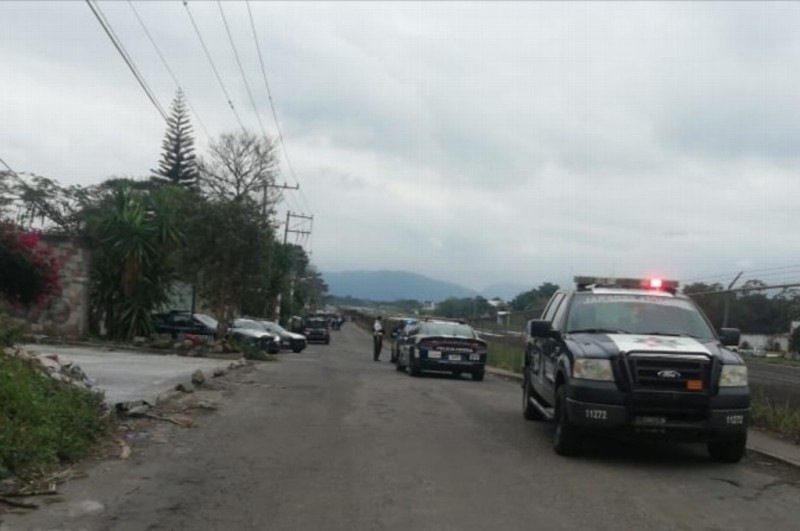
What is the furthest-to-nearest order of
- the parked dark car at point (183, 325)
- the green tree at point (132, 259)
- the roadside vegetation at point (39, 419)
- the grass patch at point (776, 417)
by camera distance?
the parked dark car at point (183, 325), the green tree at point (132, 259), the grass patch at point (776, 417), the roadside vegetation at point (39, 419)

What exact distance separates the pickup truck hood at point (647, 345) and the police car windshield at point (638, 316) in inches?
14.3

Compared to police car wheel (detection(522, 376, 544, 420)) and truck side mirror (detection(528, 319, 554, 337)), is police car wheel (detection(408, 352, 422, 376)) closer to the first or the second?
police car wheel (detection(522, 376, 544, 420))

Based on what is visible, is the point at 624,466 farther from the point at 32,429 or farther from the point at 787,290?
the point at 32,429

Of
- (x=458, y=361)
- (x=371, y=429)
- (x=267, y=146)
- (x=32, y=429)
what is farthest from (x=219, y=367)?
(x=267, y=146)

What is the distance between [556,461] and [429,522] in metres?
3.30

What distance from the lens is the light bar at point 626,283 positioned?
38.4 ft

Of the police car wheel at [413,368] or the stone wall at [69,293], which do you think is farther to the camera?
the stone wall at [69,293]

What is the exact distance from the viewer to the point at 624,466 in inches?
374

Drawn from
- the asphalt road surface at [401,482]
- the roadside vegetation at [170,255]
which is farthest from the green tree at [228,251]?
the asphalt road surface at [401,482]

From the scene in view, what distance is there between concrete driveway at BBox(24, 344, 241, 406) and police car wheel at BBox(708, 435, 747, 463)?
7.59 meters

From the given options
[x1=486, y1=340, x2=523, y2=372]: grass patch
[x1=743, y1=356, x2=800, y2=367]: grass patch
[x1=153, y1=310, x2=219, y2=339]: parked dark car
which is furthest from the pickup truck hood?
[x1=153, y1=310, x2=219, y2=339]: parked dark car

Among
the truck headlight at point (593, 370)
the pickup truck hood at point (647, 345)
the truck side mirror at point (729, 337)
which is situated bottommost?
the truck headlight at point (593, 370)

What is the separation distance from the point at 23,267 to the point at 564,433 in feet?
58.3

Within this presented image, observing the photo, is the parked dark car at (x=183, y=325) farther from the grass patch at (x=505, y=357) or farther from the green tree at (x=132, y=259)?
the grass patch at (x=505, y=357)
